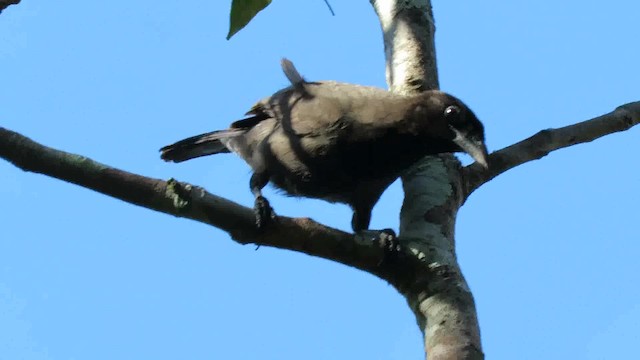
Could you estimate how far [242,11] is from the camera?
2746mm

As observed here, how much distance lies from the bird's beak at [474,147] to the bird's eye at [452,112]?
8 cm

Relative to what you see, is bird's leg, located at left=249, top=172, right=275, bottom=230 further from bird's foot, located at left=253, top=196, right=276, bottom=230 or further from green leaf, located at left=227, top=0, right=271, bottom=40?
green leaf, located at left=227, top=0, right=271, bottom=40

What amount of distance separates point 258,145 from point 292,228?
2.03 m

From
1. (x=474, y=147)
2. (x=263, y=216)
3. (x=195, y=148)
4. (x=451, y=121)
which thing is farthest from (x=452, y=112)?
(x=195, y=148)

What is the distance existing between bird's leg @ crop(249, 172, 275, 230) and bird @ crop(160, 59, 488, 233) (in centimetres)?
1

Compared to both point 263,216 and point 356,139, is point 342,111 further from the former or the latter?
point 263,216

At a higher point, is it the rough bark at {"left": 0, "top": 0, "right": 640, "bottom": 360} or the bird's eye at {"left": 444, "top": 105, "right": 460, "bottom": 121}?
the bird's eye at {"left": 444, "top": 105, "right": 460, "bottom": 121}

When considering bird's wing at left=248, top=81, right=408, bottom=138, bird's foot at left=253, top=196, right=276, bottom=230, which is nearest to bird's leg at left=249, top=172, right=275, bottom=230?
bird's foot at left=253, top=196, right=276, bottom=230

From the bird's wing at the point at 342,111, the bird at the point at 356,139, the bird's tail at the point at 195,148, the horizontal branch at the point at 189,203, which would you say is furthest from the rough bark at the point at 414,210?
the bird's tail at the point at 195,148

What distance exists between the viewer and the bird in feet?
15.6

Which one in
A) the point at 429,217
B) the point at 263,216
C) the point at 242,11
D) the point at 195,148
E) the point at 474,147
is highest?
the point at 195,148

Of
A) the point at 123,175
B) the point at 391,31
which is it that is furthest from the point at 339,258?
the point at 391,31

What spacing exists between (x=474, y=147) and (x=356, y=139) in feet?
2.02

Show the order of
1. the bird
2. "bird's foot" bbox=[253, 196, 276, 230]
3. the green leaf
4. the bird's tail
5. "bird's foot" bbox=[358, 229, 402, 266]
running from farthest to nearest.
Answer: the bird's tail
the bird
"bird's foot" bbox=[358, 229, 402, 266]
"bird's foot" bbox=[253, 196, 276, 230]
the green leaf
